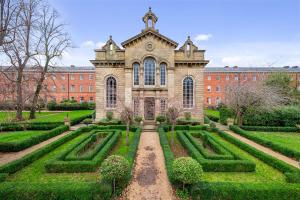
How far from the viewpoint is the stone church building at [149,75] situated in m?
22.5

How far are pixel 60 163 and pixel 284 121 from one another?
26.4 meters

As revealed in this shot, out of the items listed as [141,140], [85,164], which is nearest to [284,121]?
[141,140]

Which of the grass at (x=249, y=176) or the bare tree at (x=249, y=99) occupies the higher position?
the bare tree at (x=249, y=99)

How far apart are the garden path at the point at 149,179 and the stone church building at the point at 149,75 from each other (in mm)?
10938

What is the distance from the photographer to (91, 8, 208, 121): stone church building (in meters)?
22.5

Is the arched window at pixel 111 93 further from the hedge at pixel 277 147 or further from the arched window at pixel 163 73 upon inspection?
the hedge at pixel 277 147

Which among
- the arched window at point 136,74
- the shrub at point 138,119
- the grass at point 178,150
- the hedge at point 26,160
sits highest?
the arched window at point 136,74

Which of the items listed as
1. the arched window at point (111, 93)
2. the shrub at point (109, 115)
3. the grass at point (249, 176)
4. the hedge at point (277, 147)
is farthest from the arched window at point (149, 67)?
the grass at point (249, 176)

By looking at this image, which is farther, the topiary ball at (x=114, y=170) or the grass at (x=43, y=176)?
the grass at (x=43, y=176)

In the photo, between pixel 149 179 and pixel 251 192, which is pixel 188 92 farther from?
pixel 251 192

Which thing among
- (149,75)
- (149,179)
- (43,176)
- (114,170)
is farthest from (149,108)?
(114,170)

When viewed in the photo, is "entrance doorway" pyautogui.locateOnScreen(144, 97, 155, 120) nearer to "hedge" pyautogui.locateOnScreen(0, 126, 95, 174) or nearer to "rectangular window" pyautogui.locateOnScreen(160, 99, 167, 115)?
"rectangular window" pyautogui.locateOnScreen(160, 99, 167, 115)

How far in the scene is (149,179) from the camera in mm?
8398

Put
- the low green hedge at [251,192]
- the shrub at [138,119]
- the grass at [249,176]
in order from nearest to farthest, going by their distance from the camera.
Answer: the low green hedge at [251,192] → the grass at [249,176] → the shrub at [138,119]
